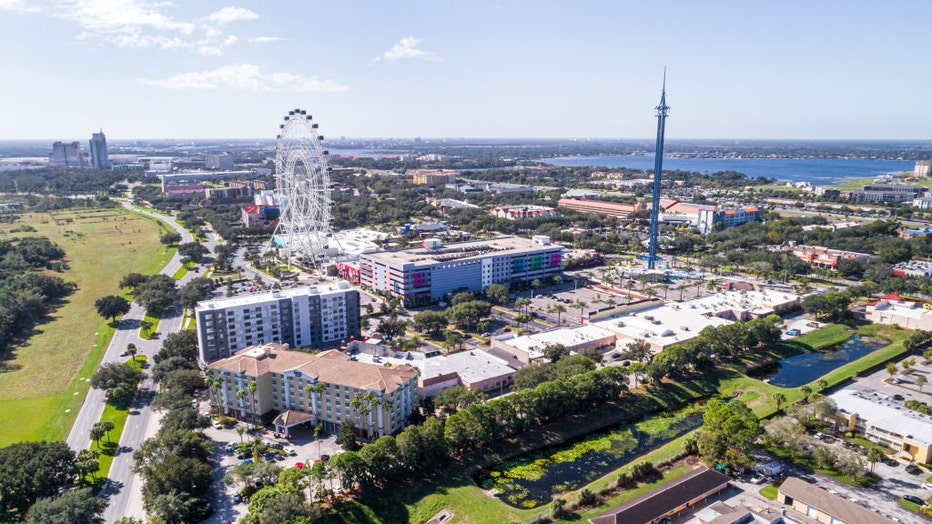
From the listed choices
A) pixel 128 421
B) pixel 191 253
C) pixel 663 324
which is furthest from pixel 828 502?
pixel 191 253

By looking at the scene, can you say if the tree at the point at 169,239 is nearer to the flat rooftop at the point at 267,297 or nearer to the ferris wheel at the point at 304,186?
the ferris wheel at the point at 304,186

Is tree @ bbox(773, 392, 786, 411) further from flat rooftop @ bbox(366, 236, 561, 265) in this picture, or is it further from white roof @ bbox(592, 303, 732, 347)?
flat rooftop @ bbox(366, 236, 561, 265)

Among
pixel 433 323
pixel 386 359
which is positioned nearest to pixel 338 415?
pixel 386 359

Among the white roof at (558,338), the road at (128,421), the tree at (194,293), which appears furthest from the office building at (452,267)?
the road at (128,421)

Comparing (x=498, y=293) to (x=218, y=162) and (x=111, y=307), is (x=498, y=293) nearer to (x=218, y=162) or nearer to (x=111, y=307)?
(x=111, y=307)

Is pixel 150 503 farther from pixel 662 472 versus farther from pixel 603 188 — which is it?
pixel 603 188
